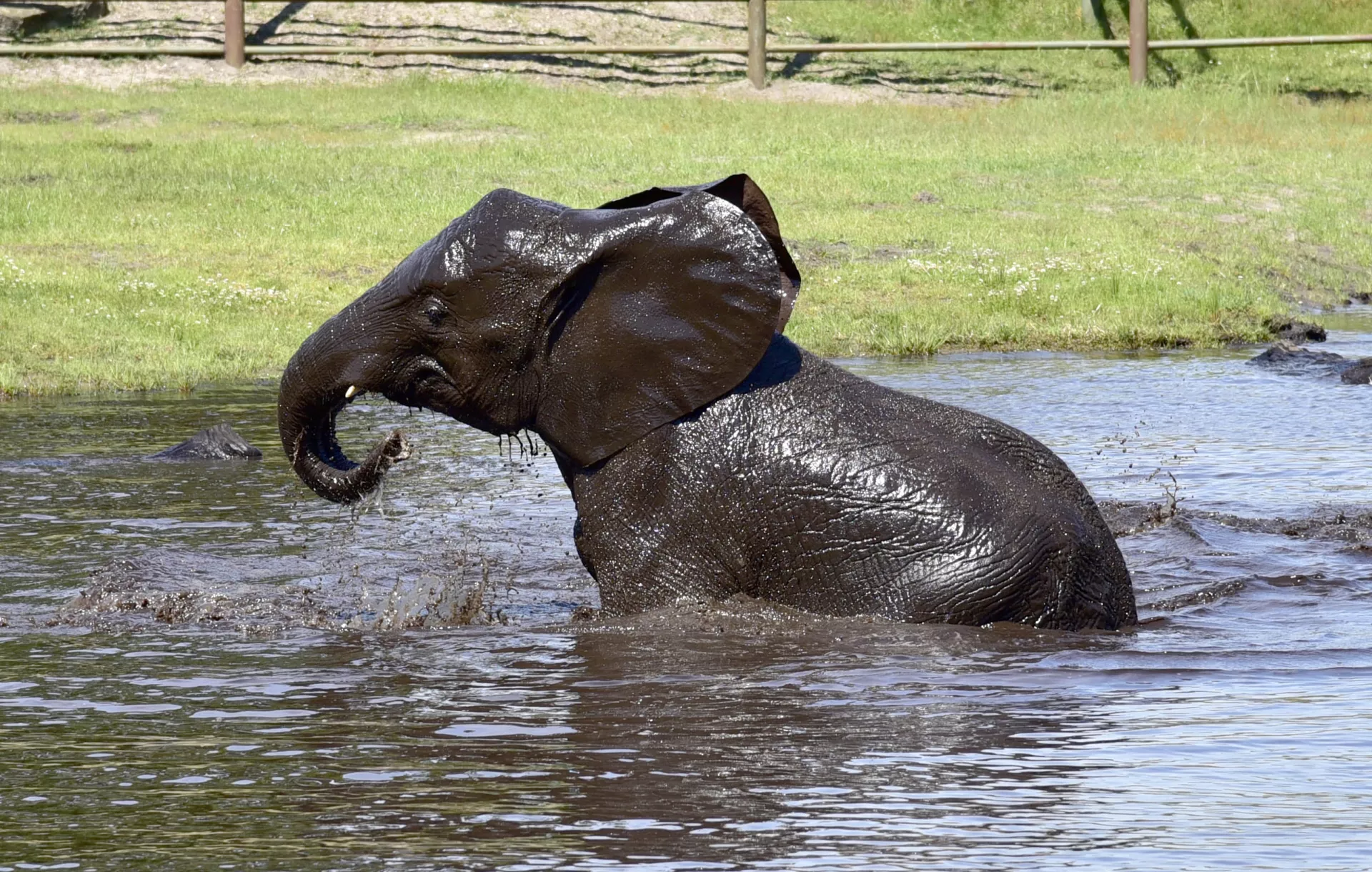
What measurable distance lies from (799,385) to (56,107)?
69.4 ft

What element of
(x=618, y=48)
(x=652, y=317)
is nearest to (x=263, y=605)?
(x=652, y=317)

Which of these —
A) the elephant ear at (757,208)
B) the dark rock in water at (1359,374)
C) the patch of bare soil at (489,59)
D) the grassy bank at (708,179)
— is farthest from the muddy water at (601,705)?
the patch of bare soil at (489,59)

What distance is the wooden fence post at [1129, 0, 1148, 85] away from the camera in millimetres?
30062

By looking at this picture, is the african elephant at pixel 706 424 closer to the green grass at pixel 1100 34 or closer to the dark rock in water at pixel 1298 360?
the dark rock in water at pixel 1298 360

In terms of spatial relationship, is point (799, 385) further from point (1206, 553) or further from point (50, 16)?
point (50, 16)

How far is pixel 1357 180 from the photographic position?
2455cm

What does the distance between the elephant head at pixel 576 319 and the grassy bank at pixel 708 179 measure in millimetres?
8192

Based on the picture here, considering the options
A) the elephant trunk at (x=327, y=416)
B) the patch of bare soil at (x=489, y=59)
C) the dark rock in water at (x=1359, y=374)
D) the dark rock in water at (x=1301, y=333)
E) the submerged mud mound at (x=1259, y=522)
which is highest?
the elephant trunk at (x=327, y=416)

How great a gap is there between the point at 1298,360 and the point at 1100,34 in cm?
1997

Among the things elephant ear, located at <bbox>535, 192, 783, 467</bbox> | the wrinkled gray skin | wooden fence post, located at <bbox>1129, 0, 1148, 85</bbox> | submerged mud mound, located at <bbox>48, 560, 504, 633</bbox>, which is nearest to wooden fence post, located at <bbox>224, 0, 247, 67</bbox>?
wooden fence post, located at <bbox>1129, 0, 1148, 85</bbox>

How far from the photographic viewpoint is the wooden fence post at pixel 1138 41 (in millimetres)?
30062

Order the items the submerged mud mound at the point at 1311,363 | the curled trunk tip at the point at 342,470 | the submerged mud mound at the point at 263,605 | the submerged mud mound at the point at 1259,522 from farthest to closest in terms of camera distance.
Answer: the submerged mud mound at the point at 1311,363, the submerged mud mound at the point at 1259,522, the submerged mud mound at the point at 263,605, the curled trunk tip at the point at 342,470

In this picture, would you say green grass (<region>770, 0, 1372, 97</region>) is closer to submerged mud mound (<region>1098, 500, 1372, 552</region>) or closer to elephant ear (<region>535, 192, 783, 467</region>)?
submerged mud mound (<region>1098, 500, 1372, 552</region>)

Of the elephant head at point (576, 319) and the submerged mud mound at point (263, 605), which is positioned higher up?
the elephant head at point (576, 319)
